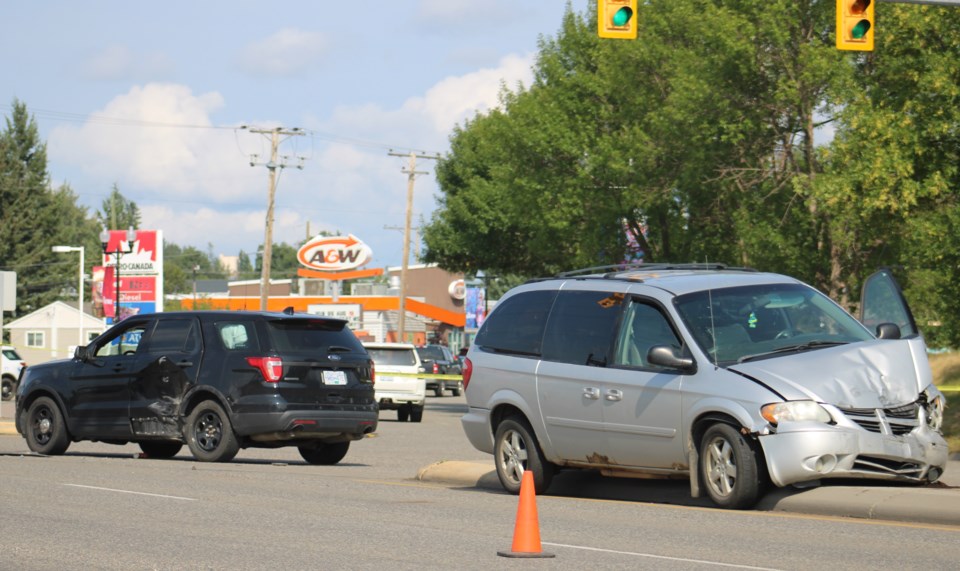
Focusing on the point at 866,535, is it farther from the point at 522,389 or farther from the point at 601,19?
the point at 601,19

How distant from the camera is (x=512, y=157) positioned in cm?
4581

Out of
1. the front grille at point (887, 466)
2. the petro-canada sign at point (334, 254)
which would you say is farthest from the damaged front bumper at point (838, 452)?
the petro-canada sign at point (334, 254)

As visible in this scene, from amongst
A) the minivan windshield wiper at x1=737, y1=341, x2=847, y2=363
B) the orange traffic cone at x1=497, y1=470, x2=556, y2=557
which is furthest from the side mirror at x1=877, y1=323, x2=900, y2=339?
the orange traffic cone at x1=497, y1=470, x2=556, y2=557

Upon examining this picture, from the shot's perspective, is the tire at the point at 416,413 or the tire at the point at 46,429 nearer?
the tire at the point at 46,429

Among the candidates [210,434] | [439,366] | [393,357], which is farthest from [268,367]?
[439,366]

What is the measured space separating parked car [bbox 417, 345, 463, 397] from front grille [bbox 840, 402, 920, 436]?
143ft

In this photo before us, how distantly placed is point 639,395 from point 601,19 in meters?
6.41

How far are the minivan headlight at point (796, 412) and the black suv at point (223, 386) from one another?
7.68m

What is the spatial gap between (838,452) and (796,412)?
439 millimetres

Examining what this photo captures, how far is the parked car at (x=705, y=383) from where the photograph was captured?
11328 mm

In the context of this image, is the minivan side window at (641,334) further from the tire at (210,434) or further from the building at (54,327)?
the building at (54,327)

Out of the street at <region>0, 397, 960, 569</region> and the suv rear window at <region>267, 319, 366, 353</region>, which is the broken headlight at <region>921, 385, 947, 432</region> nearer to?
the street at <region>0, 397, 960, 569</region>

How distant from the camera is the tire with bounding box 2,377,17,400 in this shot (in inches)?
1986

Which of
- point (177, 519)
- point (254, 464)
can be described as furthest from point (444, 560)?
point (254, 464)
